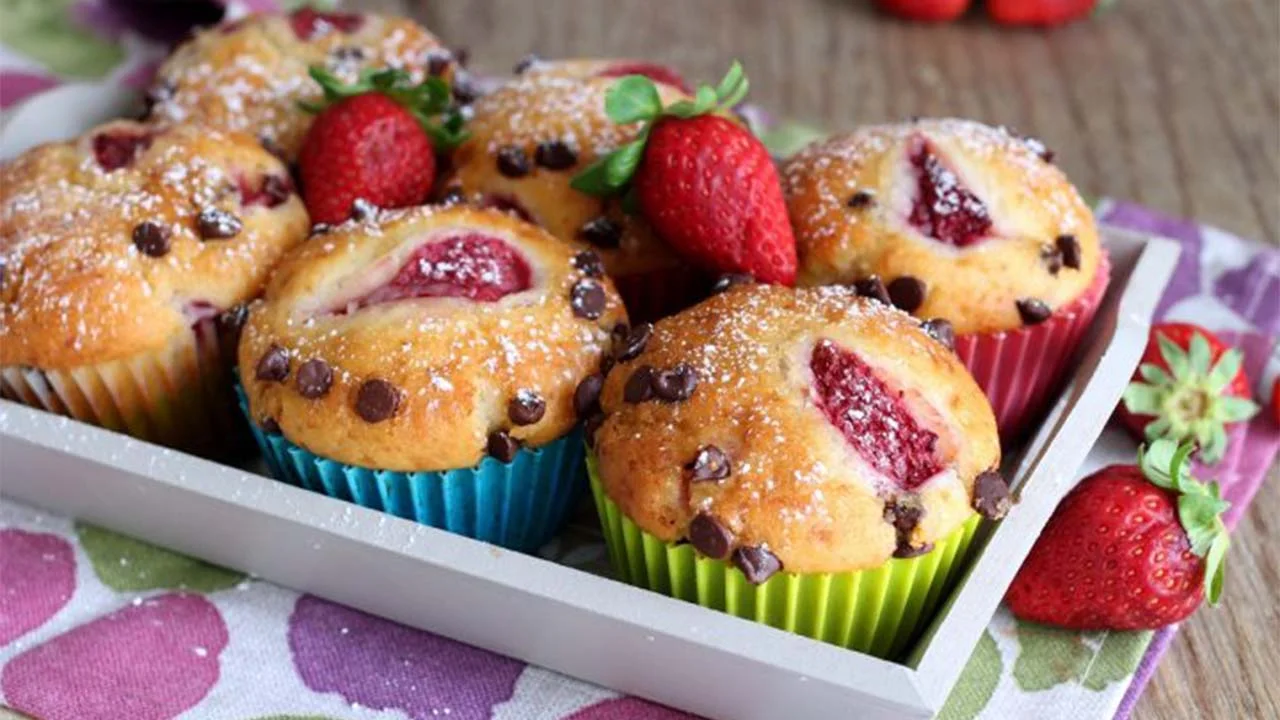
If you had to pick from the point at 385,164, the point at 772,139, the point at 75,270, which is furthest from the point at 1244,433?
the point at 75,270

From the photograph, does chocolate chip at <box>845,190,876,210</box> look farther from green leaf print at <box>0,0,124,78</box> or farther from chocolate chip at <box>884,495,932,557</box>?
green leaf print at <box>0,0,124,78</box>

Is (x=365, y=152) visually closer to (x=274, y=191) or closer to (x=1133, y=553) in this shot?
(x=274, y=191)

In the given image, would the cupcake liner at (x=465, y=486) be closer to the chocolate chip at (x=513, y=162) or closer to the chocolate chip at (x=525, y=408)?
the chocolate chip at (x=525, y=408)

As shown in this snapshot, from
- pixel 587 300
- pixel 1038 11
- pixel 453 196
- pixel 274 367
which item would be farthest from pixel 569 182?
pixel 1038 11

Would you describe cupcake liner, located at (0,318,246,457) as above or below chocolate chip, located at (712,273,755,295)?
below

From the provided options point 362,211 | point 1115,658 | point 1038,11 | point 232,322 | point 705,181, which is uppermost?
point 705,181

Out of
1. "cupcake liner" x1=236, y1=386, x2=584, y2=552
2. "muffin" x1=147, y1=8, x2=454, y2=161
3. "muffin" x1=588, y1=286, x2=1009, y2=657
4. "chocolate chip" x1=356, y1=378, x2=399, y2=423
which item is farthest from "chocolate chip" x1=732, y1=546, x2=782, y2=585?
"muffin" x1=147, y1=8, x2=454, y2=161
